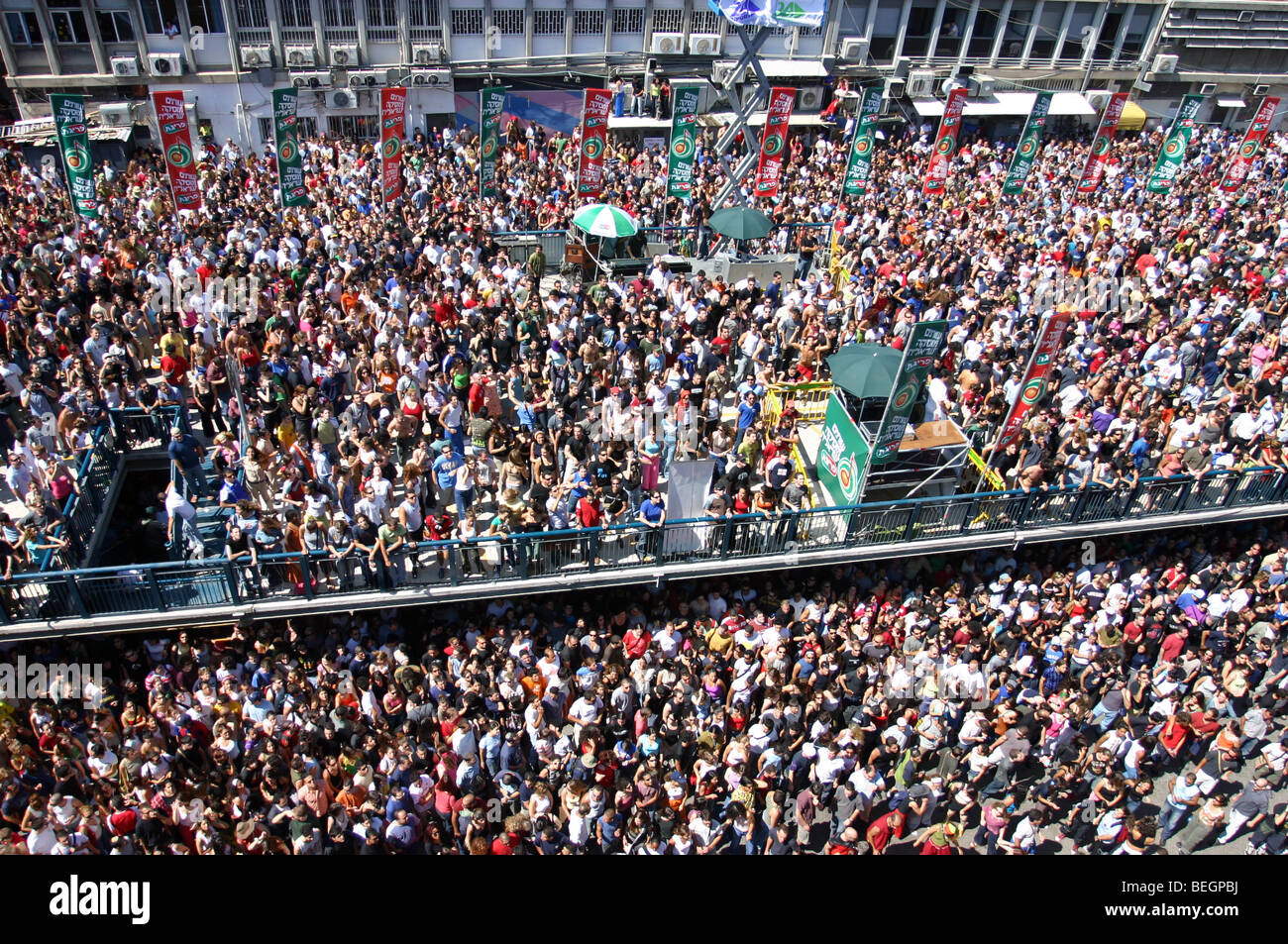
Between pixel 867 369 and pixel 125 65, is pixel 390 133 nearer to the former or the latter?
pixel 867 369

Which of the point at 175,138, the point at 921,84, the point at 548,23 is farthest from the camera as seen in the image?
the point at 921,84

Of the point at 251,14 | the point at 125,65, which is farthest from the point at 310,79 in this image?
the point at 125,65

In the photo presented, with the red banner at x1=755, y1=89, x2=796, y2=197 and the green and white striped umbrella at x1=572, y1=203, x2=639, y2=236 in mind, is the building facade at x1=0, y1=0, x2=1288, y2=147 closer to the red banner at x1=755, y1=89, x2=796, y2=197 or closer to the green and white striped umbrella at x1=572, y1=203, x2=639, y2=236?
the red banner at x1=755, y1=89, x2=796, y2=197

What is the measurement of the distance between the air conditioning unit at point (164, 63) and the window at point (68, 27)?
6.64 feet

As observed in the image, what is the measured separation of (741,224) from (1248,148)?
16.9 meters

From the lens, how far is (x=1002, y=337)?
1605 cm

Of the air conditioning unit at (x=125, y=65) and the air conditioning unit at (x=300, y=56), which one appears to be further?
the air conditioning unit at (x=300, y=56)

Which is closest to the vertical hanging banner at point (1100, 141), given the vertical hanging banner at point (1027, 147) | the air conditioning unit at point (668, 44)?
the vertical hanging banner at point (1027, 147)

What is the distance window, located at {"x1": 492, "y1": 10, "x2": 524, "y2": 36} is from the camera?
97.7 ft

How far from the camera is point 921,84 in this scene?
34.3 metres

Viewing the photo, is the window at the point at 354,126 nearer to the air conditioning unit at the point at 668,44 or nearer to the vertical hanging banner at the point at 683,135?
the air conditioning unit at the point at 668,44

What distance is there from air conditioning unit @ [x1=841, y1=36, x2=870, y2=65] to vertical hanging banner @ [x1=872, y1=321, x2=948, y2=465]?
27.6 metres

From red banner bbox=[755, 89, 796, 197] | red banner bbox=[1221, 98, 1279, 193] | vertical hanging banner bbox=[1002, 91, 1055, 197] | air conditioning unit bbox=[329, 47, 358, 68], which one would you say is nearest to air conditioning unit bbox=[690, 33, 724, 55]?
air conditioning unit bbox=[329, 47, 358, 68]

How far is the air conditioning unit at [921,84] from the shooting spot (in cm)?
3406
